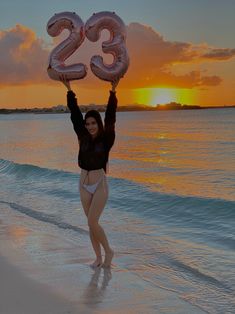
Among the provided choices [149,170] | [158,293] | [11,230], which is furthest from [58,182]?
[158,293]

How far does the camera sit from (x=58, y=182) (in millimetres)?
19344

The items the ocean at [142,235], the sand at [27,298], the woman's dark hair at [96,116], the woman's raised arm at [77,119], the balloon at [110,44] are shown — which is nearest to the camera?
the sand at [27,298]

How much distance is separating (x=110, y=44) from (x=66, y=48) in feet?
1.94

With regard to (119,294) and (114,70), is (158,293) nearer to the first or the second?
(119,294)

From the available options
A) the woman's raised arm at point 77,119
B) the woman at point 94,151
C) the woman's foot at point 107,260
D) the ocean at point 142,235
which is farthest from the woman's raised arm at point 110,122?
the ocean at point 142,235

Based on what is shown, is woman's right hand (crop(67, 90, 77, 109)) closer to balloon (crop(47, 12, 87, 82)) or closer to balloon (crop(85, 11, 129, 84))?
balloon (crop(47, 12, 87, 82))

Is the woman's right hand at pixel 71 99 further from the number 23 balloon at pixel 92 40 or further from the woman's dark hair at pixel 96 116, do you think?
the woman's dark hair at pixel 96 116

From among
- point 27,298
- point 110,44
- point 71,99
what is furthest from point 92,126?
point 27,298

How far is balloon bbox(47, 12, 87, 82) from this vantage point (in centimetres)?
699

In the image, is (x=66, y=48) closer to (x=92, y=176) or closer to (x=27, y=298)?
(x=92, y=176)

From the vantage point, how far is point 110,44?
22.8ft

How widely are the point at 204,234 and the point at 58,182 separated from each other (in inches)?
381

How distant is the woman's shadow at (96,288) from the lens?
19.2 feet

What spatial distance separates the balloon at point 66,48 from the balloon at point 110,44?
0.44ft
